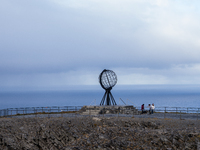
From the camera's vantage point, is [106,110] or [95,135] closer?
[95,135]

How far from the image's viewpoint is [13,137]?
58.8 feet

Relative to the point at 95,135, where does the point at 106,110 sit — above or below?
above

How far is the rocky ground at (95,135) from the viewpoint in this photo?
577 inches

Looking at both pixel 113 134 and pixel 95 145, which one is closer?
pixel 95 145

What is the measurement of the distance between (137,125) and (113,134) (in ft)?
19.3

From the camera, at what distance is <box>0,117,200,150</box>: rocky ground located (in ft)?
48.1

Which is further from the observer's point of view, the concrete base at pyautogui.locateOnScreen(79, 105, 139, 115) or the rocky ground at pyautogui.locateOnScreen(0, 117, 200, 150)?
the concrete base at pyautogui.locateOnScreen(79, 105, 139, 115)

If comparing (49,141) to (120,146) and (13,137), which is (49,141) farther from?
(120,146)

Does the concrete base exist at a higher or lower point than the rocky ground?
higher

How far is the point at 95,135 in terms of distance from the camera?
16.4 meters

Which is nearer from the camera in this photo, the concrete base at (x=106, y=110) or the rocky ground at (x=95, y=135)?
the rocky ground at (x=95, y=135)

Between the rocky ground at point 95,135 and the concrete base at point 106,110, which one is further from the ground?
the concrete base at point 106,110

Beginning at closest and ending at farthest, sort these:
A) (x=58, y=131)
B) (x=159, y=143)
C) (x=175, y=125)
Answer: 1. (x=159, y=143)
2. (x=58, y=131)
3. (x=175, y=125)

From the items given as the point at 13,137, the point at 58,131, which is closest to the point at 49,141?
the point at 58,131
